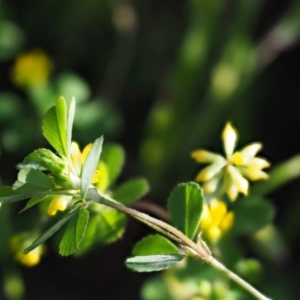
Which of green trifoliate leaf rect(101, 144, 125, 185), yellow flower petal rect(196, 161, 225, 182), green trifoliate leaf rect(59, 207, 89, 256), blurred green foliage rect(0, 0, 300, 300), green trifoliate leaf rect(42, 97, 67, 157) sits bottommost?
green trifoliate leaf rect(59, 207, 89, 256)

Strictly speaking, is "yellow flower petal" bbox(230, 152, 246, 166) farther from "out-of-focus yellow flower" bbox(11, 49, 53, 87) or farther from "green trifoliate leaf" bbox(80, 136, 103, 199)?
"out-of-focus yellow flower" bbox(11, 49, 53, 87)

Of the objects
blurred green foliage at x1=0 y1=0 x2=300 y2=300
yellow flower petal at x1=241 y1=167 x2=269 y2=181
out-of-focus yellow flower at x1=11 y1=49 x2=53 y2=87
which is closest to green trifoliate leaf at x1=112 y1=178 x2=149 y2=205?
yellow flower petal at x1=241 y1=167 x2=269 y2=181

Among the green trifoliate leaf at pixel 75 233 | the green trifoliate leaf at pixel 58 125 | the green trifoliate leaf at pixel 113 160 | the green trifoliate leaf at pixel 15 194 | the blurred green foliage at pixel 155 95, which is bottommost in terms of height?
the green trifoliate leaf at pixel 75 233

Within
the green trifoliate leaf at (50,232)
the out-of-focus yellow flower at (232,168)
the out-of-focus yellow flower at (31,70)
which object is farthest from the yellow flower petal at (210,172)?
the out-of-focus yellow flower at (31,70)

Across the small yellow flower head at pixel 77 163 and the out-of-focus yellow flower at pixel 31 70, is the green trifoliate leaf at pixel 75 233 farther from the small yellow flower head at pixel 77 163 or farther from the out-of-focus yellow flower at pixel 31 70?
the out-of-focus yellow flower at pixel 31 70

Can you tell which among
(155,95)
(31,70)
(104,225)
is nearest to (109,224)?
(104,225)

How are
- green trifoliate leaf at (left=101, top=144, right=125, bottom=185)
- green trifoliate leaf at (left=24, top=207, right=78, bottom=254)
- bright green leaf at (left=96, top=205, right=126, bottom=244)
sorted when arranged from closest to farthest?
green trifoliate leaf at (left=24, top=207, right=78, bottom=254) < bright green leaf at (left=96, top=205, right=126, bottom=244) < green trifoliate leaf at (left=101, top=144, right=125, bottom=185)

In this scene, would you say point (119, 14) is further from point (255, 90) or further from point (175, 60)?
point (255, 90)
